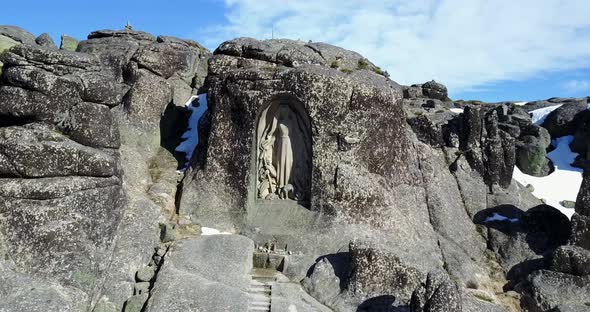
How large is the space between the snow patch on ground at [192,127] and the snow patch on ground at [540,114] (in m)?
19.0

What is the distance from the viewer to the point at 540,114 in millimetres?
32969

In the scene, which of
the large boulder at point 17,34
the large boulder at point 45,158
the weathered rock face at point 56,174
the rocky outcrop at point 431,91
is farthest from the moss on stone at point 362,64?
the large boulder at point 17,34

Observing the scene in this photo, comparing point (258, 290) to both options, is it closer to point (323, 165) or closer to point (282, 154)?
point (323, 165)

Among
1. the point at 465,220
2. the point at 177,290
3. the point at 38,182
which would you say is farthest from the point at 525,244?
the point at 38,182

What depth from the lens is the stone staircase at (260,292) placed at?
52.3 ft

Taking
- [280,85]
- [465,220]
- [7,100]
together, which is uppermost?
[280,85]

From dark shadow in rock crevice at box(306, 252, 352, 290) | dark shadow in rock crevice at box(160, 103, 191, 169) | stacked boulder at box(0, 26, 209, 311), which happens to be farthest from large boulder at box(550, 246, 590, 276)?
dark shadow in rock crevice at box(160, 103, 191, 169)

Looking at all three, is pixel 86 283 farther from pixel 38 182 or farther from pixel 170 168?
pixel 170 168

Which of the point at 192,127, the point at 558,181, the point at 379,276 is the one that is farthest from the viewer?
the point at 558,181

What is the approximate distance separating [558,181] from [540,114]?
7.13m

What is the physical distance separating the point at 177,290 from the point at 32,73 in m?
7.94

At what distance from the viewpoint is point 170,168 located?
77.2 feet

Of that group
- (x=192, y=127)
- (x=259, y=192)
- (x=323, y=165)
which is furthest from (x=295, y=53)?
(x=192, y=127)

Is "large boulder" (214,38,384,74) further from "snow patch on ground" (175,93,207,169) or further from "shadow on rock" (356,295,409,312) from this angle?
"shadow on rock" (356,295,409,312)
